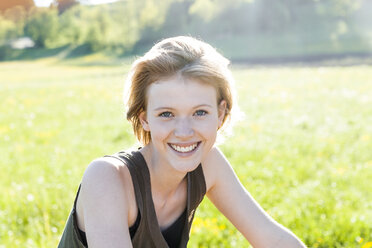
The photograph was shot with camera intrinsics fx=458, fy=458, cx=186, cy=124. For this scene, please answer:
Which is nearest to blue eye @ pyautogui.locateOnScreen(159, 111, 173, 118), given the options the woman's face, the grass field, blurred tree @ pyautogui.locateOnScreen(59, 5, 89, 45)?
the woman's face

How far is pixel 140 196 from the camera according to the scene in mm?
1795

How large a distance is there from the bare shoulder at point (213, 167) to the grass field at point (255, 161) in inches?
32.2

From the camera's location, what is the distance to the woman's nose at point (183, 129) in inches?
68.6

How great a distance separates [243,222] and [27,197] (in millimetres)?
2256

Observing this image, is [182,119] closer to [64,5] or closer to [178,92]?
[178,92]

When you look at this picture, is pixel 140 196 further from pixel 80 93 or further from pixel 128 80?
pixel 80 93

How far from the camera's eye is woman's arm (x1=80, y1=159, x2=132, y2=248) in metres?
1.66

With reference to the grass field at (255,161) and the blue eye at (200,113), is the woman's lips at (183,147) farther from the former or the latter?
the grass field at (255,161)

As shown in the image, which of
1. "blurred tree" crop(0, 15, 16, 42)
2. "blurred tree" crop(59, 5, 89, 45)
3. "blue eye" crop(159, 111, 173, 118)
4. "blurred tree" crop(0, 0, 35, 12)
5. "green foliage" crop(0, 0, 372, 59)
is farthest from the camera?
"blurred tree" crop(59, 5, 89, 45)

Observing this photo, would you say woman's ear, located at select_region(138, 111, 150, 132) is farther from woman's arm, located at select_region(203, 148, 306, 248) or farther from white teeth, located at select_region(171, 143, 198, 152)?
woman's arm, located at select_region(203, 148, 306, 248)

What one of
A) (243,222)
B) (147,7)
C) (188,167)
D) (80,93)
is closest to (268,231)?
(243,222)

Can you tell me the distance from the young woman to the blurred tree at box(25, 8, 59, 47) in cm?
4327

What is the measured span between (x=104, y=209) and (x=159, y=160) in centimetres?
36

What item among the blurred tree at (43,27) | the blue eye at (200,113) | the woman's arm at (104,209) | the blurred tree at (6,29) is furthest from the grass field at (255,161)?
the blurred tree at (43,27)
